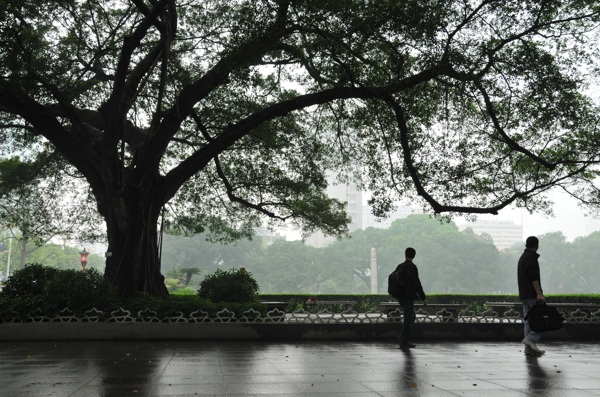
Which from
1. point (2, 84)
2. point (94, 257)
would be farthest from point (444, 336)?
point (94, 257)

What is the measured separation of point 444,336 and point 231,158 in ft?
31.2

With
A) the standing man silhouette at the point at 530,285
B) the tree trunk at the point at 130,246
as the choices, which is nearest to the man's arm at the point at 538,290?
the standing man silhouette at the point at 530,285

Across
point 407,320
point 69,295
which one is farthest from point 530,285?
point 69,295

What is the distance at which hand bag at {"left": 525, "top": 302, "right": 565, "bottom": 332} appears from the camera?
7324 millimetres

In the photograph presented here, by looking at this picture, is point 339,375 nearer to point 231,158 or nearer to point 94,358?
point 94,358

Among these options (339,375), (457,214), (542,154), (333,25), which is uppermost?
(333,25)

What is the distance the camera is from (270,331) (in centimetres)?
1019

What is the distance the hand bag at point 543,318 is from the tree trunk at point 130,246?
8.13 meters

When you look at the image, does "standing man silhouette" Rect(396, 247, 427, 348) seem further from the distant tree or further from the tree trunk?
the distant tree

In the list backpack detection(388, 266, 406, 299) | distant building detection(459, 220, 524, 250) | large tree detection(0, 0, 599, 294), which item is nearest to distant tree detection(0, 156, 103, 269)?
large tree detection(0, 0, 599, 294)

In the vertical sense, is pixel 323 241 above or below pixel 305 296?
above

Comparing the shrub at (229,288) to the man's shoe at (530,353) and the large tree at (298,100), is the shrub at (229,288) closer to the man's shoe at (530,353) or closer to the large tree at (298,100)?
the large tree at (298,100)

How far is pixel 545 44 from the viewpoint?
11578 mm

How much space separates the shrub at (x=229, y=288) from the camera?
43.2ft
